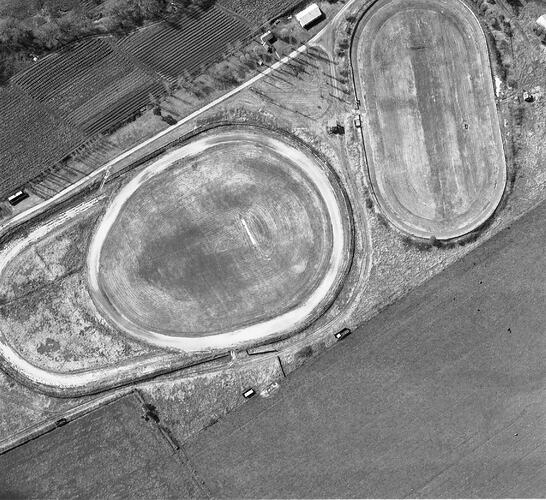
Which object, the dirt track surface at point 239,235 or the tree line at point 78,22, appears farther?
the dirt track surface at point 239,235

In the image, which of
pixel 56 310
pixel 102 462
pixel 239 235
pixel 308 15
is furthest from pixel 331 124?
pixel 102 462

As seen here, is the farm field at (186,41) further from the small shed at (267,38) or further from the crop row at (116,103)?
the crop row at (116,103)

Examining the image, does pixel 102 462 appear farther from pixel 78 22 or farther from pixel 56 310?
pixel 78 22

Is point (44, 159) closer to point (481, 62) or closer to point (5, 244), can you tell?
point (5, 244)

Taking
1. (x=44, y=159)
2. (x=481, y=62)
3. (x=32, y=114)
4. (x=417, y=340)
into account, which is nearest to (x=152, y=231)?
(x=44, y=159)

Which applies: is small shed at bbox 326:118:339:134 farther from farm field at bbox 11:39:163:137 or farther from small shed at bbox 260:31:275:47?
farm field at bbox 11:39:163:137

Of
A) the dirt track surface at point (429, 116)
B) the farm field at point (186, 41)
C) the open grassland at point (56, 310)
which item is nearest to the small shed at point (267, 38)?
the farm field at point (186, 41)
